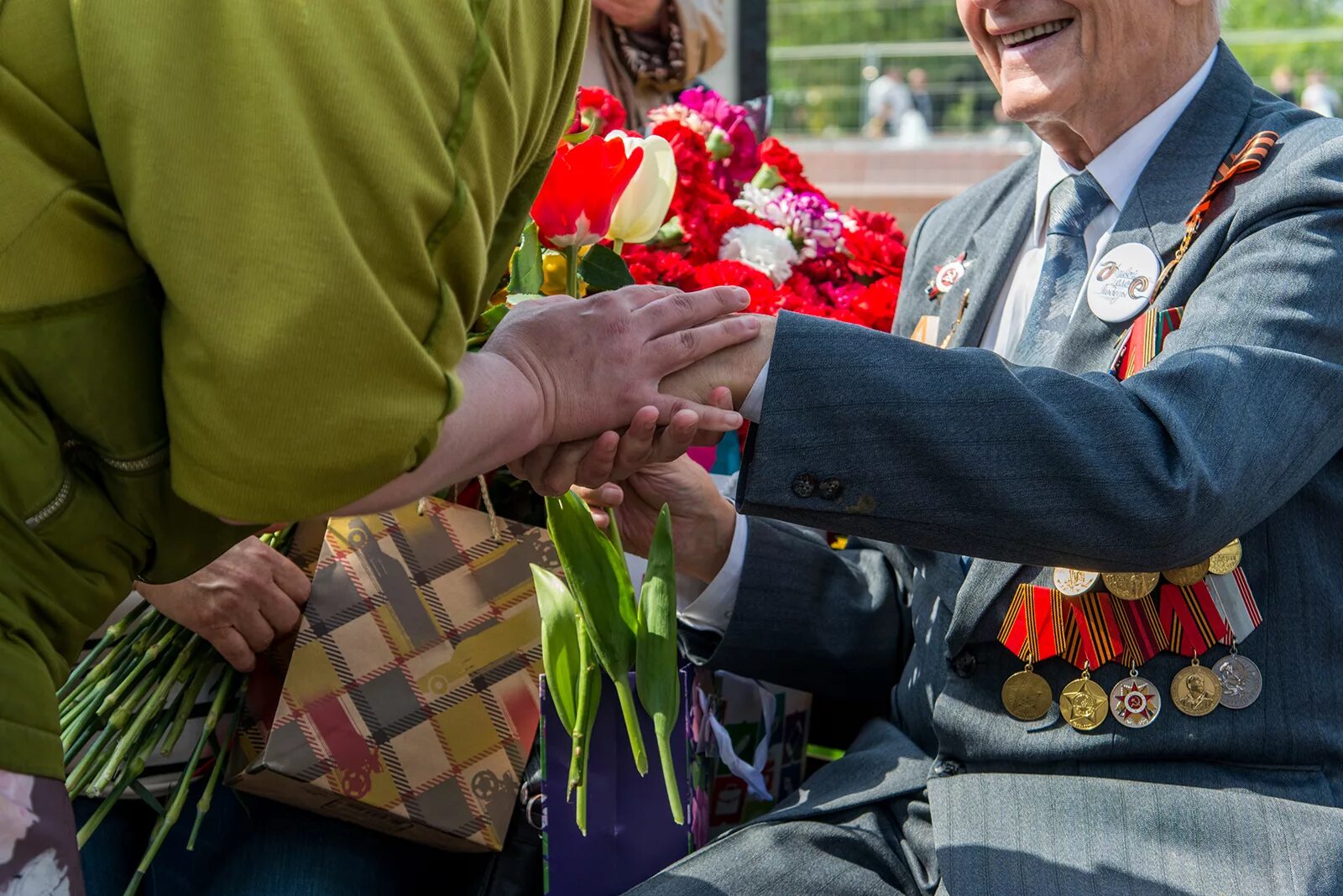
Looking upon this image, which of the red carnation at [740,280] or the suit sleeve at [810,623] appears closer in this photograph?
the red carnation at [740,280]

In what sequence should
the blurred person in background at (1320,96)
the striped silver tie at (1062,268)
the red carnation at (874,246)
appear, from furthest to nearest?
the blurred person in background at (1320,96) → the red carnation at (874,246) → the striped silver tie at (1062,268)

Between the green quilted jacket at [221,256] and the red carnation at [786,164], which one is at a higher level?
the green quilted jacket at [221,256]

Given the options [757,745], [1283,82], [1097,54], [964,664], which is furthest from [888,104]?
[964,664]

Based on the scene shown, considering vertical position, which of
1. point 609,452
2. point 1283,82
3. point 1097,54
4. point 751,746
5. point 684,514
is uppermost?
point 1097,54

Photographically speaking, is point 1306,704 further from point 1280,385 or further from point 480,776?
point 480,776

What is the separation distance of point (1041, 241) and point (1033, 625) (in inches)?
24.6

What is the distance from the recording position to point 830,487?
52.2 inches

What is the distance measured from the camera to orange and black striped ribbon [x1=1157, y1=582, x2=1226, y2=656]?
1.48 metres

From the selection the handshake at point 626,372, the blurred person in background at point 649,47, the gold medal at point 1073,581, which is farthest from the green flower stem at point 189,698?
the blurred person in background at point 649,47

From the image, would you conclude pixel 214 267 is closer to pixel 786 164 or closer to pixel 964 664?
pixel 964 664

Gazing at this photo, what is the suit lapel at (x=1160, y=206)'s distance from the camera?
1.61 meters

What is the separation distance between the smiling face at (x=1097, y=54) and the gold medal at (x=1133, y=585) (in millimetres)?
616

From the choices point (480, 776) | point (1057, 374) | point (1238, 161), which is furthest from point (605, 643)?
point (1238, 161)

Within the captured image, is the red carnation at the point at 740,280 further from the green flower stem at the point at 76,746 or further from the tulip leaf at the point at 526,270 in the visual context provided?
the green flower stem at the point at 76,746
